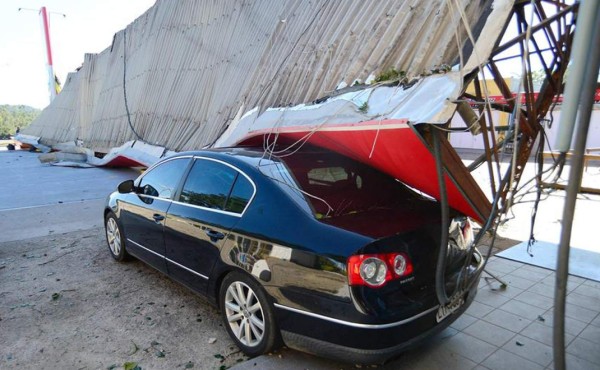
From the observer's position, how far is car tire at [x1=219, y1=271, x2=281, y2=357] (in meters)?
2.90

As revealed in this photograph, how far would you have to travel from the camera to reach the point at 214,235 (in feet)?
10.8

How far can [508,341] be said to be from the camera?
328 cm

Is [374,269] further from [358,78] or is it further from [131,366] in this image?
[358,78]

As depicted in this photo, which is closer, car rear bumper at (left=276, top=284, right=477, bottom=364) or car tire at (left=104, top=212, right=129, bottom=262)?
car rear bumper at (left=276, top=284, right=477, bottom=364)

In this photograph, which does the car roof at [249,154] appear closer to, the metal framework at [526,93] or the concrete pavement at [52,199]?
the metal framework at [526,93]

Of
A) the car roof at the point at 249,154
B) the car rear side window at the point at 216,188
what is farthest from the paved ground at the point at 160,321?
the car roof at the point at 249,154

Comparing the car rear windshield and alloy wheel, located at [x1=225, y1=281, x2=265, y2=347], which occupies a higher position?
the car rear windshield

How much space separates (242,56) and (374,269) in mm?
6737

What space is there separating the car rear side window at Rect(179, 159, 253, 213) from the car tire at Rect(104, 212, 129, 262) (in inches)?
61.2

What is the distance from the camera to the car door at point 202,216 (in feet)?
10.7

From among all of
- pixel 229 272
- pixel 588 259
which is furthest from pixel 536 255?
pixel 229 272

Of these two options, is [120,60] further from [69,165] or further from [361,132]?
[361,132]

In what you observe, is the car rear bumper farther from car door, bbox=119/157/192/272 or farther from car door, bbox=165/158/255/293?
car door, bbox=119/157/192/272

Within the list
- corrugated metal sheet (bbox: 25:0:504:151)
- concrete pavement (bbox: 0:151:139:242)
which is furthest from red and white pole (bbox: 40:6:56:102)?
concrete pavement (bbox: 0:151:139:242)
